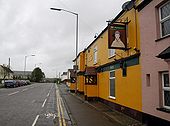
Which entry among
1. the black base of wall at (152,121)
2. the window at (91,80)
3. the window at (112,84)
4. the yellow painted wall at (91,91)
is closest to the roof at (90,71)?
the window at (91,80)

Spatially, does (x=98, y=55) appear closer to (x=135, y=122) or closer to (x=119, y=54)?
(x=119, y=54)

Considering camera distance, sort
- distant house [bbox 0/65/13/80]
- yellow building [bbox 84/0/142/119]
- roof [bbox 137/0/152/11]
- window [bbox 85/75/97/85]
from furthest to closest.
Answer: distant house [bbox 0/65/13/80]
window [bbox 85/75/97/85]
yellow building [bbox 84/0/142/119]
roof [bbox 137/0/152/11]

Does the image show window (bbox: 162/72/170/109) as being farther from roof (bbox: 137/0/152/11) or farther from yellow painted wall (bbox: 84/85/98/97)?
A: yellow painted wall (bbox: 84/85/98/97)

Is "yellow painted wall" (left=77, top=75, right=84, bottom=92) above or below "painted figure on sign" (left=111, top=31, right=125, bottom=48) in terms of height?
below

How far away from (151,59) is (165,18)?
1.72 m

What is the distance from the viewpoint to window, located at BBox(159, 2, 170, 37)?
9727 millimetres

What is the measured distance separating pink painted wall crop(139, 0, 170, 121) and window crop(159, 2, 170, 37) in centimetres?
22

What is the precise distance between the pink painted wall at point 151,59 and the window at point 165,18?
0.22 meters

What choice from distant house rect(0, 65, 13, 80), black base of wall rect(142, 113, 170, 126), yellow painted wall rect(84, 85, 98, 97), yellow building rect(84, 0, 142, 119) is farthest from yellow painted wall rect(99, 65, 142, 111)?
distant house rect(0, 65, 13, 80)

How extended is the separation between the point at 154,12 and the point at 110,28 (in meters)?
3.67

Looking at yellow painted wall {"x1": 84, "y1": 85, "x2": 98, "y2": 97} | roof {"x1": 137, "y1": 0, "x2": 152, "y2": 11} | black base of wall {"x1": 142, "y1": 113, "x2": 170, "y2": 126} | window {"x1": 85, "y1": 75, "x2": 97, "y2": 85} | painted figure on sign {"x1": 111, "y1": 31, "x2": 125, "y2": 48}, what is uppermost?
roof {"x1": 137, "y1": 0, "x2": 152, "y2": 11}

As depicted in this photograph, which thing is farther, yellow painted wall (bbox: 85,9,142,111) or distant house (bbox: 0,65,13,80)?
distant house (bbox: 0,65,13,80)

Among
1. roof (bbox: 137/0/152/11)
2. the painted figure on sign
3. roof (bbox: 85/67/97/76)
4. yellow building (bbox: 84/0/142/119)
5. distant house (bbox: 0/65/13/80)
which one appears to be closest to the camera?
roof (bbox: 137/0/152/11)

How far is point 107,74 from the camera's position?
1883 centimetres
